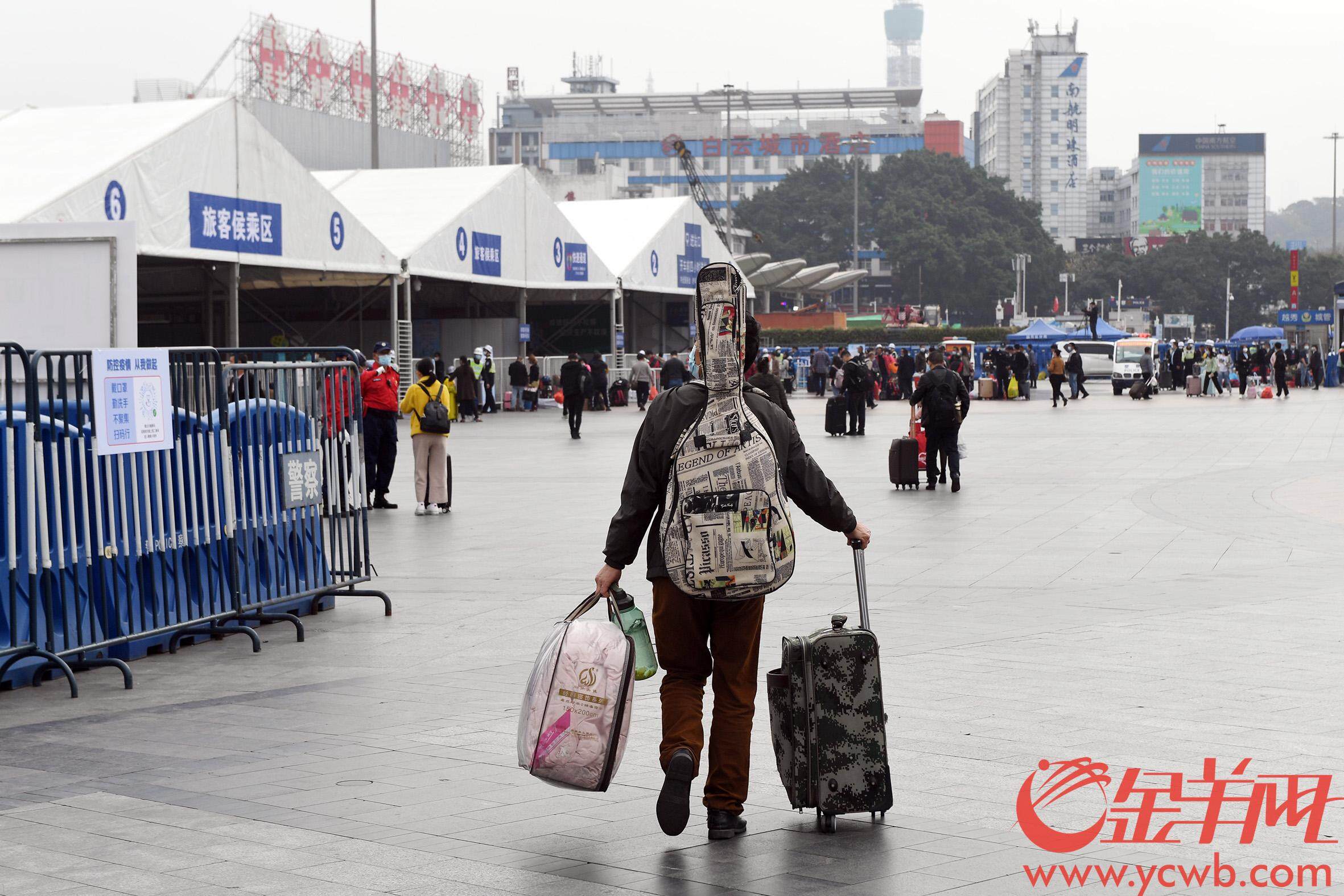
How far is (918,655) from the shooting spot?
27.3ft

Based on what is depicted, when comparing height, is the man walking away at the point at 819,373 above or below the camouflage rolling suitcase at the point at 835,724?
above

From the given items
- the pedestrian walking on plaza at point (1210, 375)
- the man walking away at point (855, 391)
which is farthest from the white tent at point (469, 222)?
the pedestrian walking on plaza at point (1210, 375)

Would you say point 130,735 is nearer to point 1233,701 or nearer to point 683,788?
point 683,788

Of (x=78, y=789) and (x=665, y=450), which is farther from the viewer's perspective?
(x=78, y=789)

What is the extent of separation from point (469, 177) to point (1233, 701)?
33.3m

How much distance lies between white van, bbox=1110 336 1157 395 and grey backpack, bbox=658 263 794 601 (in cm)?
4259

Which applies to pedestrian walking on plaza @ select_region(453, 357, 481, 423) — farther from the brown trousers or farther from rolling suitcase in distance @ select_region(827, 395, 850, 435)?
the brown trousers

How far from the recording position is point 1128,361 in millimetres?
49406

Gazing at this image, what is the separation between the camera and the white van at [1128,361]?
47.2 meters

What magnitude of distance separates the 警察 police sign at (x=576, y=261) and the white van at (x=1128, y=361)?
15633 mm

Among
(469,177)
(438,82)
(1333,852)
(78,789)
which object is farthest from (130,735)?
(438,82)

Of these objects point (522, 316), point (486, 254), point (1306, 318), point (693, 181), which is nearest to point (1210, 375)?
point (522, 316)

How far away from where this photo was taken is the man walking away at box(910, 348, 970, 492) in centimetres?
1777

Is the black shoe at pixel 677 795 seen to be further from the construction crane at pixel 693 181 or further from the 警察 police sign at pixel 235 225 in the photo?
the construction crane at pixel 693 181
